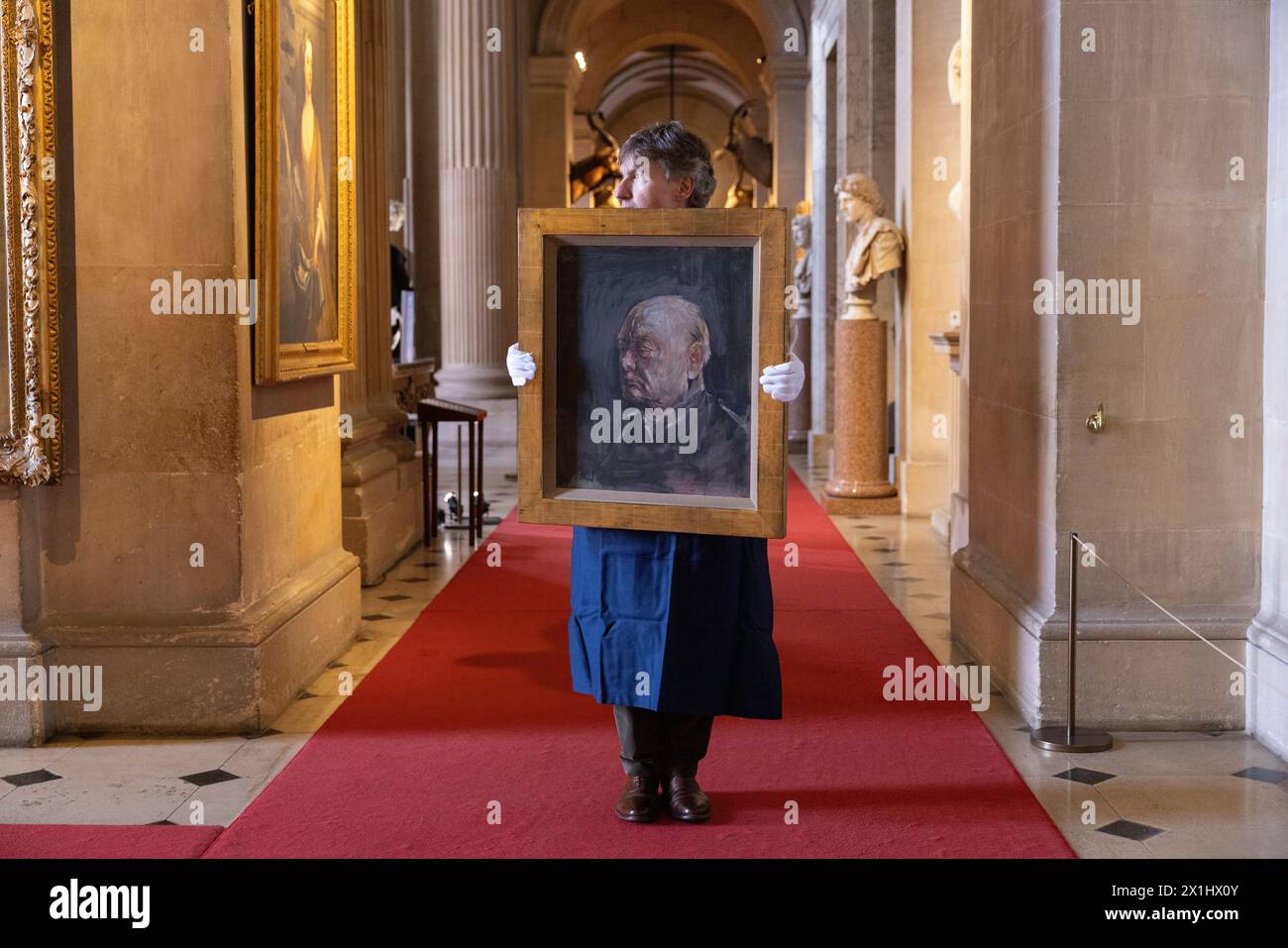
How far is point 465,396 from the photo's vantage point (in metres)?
19.1

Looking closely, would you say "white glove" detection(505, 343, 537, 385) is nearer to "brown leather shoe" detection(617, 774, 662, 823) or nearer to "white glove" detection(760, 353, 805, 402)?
"white glove" detection(760, 353, 805, 402)

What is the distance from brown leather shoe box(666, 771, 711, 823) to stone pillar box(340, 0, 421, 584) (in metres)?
4.76

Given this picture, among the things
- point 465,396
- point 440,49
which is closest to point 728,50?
point 440,49

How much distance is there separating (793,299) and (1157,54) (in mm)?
1930

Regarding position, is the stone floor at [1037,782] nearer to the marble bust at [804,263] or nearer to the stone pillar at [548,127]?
the marble bust at [804,263]

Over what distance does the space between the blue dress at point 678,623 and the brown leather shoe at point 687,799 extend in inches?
10.7

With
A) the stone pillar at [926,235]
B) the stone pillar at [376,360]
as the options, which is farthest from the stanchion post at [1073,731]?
the stone pillar at [926,235]

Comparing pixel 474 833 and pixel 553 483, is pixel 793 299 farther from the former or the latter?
pixel 474 833

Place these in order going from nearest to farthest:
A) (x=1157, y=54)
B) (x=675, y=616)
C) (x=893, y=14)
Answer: (x=675, y=616) → (x=1157, y=54) → (x=893, y=14)

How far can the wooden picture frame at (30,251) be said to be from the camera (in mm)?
5398

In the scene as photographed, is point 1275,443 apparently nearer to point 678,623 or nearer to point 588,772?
point 678,623

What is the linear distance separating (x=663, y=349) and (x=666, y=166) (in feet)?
1.71

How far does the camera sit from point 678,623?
443 centimetres

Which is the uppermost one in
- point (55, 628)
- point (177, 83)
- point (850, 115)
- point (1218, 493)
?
→ point (850, 115)
